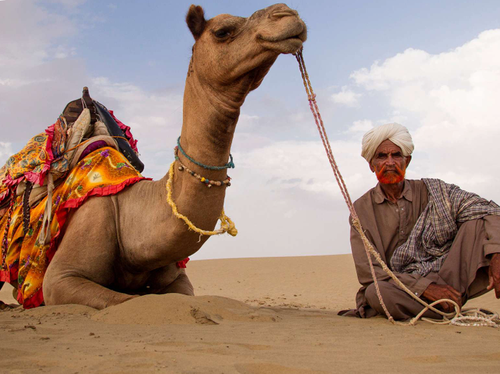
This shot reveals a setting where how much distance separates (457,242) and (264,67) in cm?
218

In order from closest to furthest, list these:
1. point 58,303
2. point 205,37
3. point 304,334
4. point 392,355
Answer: point 392,355 → point 304,334 → point 205,37 → point 58,303

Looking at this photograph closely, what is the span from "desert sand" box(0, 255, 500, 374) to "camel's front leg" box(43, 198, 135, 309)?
0.27m

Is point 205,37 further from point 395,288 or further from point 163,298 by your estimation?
point 395,288

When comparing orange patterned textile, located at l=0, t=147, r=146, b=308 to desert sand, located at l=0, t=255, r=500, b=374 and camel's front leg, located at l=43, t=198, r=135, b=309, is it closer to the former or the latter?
camel's front leg, located at l=43, t=198, r=135, b=309

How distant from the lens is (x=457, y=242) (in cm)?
446

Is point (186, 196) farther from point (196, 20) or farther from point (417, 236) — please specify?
point (417, 236)

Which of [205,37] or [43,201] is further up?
[205,37]

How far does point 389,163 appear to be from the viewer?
16.0 feet

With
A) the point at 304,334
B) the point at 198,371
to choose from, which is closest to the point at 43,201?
the point at 304,334

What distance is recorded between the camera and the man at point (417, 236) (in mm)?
4332

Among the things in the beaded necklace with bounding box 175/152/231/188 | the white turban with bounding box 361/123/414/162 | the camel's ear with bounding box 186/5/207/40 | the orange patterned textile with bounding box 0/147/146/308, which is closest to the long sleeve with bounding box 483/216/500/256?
the white turban with bounding box 361/123/414/162

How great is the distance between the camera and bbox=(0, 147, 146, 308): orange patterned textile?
199 inches

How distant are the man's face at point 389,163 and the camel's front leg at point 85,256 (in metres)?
2.50

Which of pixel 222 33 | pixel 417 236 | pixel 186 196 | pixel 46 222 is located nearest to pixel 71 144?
pixel 46 222
